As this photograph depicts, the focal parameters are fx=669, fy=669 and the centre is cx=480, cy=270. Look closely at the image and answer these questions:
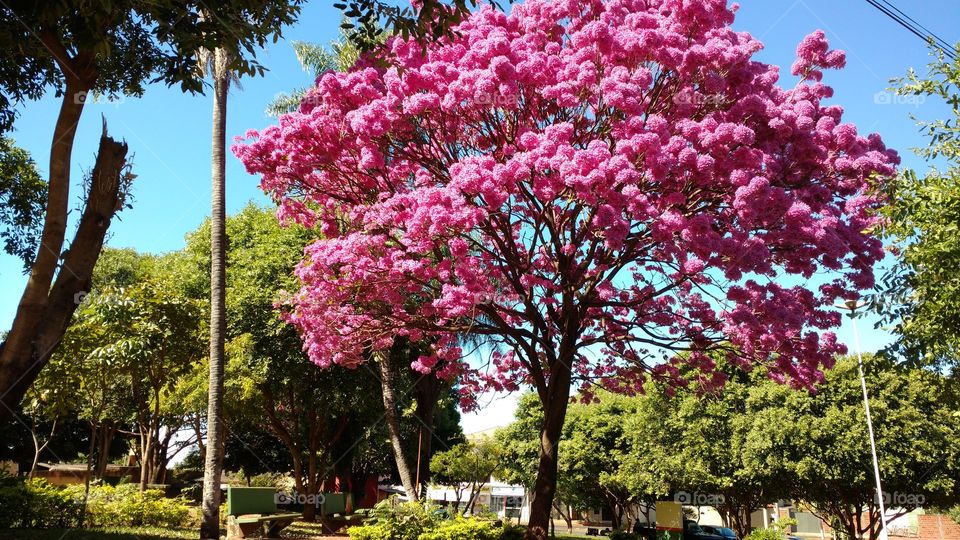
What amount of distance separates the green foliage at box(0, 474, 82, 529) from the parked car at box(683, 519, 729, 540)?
876 inches

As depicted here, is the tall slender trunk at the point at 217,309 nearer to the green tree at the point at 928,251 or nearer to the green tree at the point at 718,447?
the green tree at the point at 928,251

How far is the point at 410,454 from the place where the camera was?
3375cm

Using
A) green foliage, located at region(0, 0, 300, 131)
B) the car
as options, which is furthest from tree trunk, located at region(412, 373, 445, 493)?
green foliage, located at region(0, 0, 300, 131)

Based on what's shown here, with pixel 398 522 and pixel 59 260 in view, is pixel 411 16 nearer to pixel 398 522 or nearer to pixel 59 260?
pixel 59 260

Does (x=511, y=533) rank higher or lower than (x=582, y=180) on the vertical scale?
lower

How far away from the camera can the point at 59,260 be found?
6770 mm

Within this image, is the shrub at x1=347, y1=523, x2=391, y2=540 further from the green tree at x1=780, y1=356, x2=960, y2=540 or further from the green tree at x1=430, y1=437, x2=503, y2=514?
the green tree at x1=780, y1=356, x2=960, y2=540

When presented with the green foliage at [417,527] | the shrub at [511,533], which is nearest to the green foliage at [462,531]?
the green foliage at [417,527]

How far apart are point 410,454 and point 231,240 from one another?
14.6 m

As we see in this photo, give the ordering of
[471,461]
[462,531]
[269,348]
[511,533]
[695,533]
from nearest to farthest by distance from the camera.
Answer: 1. [462,531]
2. [511,533]
3. [269,348]
4. [471,461]
5. [695,533]

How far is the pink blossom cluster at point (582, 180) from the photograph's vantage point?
360 inches

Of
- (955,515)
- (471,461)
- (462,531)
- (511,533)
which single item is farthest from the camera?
(955,515)

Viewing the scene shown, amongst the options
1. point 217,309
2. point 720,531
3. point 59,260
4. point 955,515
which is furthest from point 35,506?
point 955,515

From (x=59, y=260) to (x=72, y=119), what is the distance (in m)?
1.50
